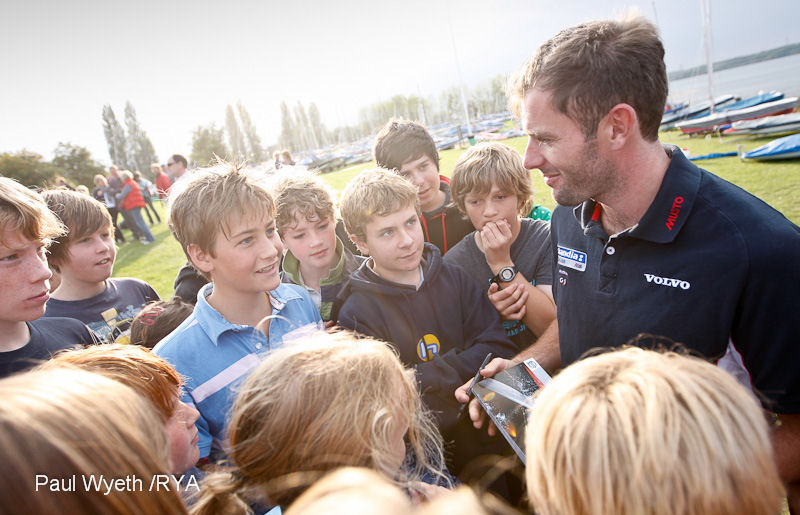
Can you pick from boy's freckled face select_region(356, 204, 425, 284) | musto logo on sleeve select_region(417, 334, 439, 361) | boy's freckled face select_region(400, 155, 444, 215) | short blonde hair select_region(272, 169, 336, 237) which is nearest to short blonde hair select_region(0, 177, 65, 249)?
short blonde hair select_region(272, 169, 336, 237)

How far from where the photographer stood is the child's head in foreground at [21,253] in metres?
2.15

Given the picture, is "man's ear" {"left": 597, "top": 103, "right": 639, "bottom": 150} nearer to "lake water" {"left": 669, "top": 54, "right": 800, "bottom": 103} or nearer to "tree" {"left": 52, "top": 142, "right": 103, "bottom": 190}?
"lake water" {"left": 669, "top": 54, "right": 800, "bottom": 103}

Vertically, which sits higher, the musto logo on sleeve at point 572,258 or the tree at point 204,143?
the tree at point 204,143

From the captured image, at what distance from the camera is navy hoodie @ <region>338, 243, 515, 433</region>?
A: 8.15ft

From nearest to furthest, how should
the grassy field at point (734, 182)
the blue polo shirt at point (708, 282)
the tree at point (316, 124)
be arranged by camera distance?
the blue polo shirt at point (708, 282)
the grassy field at point (734, 182)
the tree at point (316, 124)

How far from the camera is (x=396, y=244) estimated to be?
2709 millimetres

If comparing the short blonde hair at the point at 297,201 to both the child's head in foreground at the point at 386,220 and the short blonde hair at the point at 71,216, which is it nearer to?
the child's head in foreground at the point at 386,220

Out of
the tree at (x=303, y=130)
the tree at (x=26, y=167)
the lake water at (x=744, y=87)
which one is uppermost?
the tree at (x=303, y=130)

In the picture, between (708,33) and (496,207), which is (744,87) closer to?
(708,33)

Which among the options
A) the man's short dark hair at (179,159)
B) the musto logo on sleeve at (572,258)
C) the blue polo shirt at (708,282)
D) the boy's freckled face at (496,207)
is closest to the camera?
the blue polo shirt at (708,282)

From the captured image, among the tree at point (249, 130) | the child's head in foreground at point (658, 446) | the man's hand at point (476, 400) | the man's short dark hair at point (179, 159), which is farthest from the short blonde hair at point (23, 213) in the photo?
the tree at point (249, 130)

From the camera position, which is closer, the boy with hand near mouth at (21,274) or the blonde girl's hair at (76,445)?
the blonde girl's hair at (76,445)

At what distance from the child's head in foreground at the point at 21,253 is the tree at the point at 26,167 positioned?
32893 mm

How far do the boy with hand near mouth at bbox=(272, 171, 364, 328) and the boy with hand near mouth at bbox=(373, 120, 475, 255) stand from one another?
101cm
